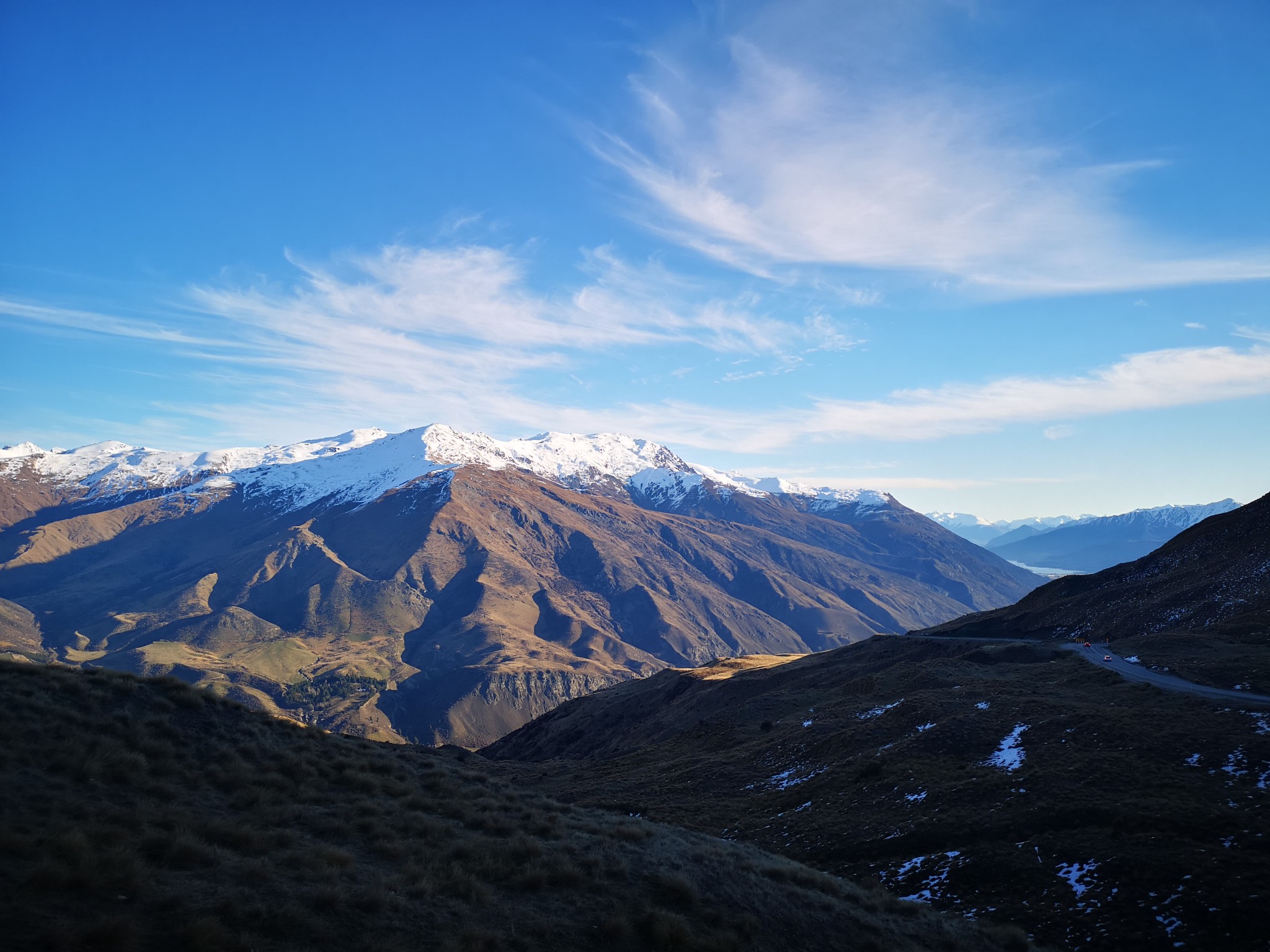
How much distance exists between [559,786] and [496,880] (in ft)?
133

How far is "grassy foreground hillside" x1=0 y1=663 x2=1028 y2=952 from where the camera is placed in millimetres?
11695

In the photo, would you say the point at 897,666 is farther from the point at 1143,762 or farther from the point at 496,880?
the point at 496,880

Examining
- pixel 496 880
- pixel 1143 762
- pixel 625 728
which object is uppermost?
pixel 496 880

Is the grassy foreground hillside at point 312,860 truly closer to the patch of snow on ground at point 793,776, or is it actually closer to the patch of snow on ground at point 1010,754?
the patch of snow on ground at point 1010,754

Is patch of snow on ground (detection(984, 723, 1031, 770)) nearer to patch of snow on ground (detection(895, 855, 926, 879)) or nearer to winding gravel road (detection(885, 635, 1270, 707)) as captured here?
patch of snow on ground (detection(895, 855, 926, 879))

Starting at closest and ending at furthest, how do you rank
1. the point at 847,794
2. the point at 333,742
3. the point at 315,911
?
the point at 315,911 → the point at 333,742 → the point at 847,794

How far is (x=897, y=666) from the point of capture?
228 ft

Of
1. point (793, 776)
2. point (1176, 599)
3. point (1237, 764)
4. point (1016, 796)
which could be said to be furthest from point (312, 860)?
point (1176, 599)

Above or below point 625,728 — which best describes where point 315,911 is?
above

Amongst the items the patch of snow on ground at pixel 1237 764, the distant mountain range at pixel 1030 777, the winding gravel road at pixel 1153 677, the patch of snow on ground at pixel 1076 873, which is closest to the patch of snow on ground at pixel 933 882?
the distant mountain range at pixel 1030 777

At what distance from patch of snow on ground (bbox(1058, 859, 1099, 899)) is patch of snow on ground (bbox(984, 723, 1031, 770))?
29.8 ft

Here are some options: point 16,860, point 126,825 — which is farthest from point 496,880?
point 16,860

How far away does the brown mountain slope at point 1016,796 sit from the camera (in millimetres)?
20844

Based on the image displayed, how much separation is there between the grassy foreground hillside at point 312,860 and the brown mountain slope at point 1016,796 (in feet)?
16.0
